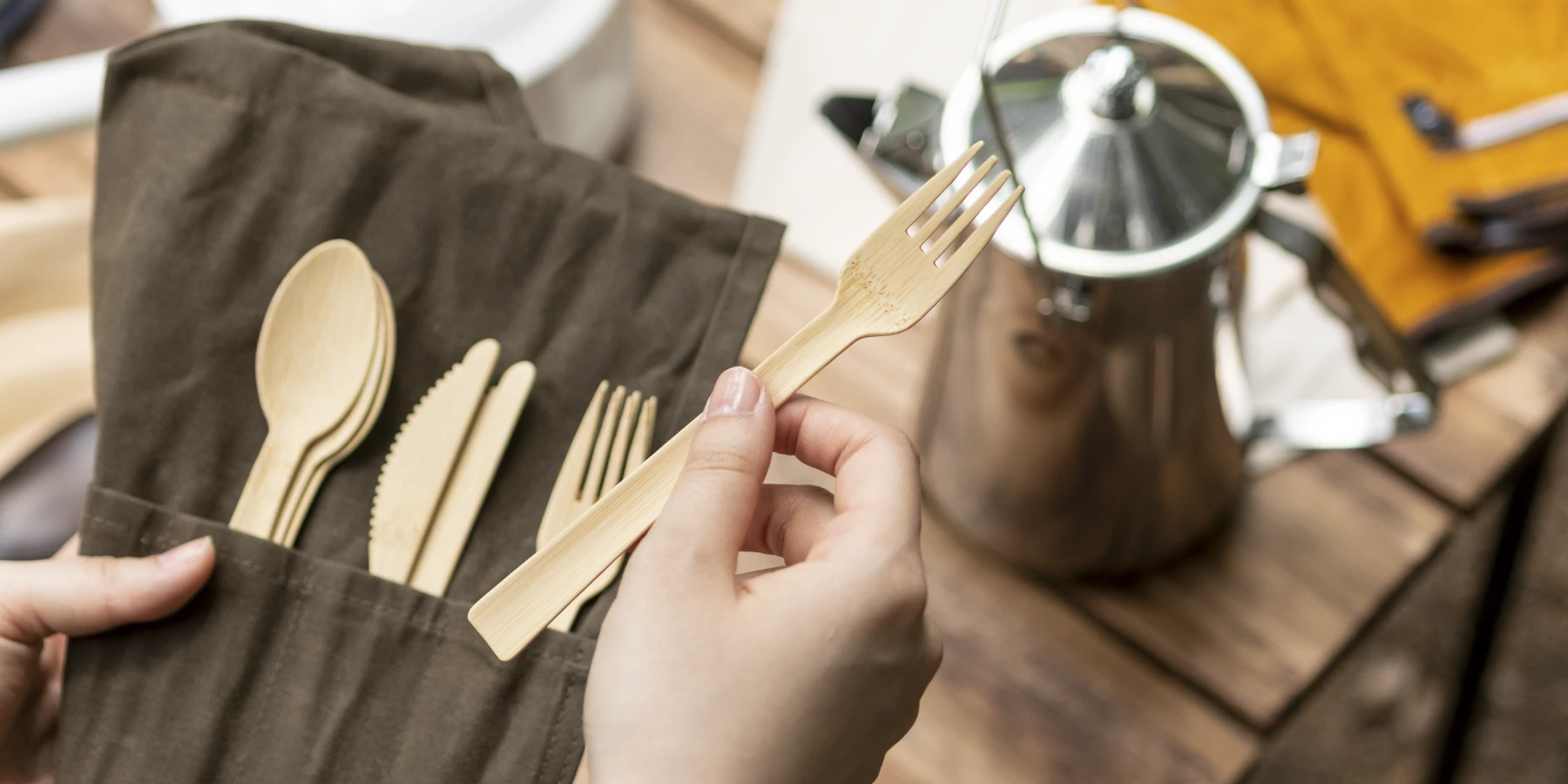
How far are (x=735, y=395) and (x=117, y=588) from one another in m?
0.19

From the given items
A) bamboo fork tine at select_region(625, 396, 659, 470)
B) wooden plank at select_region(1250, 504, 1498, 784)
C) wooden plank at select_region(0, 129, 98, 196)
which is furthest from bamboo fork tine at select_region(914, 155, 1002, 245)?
wooden plank at select_region(1250, 504, 1498, 784)

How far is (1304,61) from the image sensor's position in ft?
1.98

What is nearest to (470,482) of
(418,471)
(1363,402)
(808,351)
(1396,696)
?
(418,471)

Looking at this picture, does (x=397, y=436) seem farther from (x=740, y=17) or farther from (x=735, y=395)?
(x=740, y=17)

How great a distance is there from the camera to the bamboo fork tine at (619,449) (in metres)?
0.35

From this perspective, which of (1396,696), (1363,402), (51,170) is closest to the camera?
(1363,402)

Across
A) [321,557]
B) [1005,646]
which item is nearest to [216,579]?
[321,557]

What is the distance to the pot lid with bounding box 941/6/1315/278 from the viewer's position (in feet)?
1.15

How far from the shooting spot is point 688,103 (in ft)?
2.02

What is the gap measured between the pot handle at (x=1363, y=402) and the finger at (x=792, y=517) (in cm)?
19

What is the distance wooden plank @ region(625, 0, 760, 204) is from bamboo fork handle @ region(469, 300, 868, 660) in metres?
0.29

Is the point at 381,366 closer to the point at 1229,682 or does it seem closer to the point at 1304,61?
the point at 1229,682

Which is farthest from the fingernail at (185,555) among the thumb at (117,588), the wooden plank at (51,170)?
the wooden plank at (51,170)

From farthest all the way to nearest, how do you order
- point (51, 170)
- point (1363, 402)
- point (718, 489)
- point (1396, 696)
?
point (1396, 696) < point (51, 170) < point (1363, 402) < point (718, 489)
